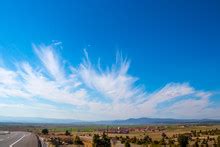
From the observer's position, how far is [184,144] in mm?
50625

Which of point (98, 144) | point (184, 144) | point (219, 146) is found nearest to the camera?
point (98, 144)

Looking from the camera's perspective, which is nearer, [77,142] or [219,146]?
[219,146]

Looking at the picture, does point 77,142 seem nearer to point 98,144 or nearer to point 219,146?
point 98,144

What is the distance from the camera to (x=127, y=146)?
156 feet

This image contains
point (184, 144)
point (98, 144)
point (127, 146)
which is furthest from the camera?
point (184, 144)

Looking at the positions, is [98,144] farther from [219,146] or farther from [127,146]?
[219,146]

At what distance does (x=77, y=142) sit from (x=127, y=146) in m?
6.84

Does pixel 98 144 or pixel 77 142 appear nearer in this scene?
pixel 98 144

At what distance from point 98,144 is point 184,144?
17343 millimetres

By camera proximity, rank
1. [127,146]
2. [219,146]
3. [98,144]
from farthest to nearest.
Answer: [127,146] < [219,146] < [98,144]

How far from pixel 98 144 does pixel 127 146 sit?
10.3 meters

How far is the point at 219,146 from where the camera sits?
43.0 m

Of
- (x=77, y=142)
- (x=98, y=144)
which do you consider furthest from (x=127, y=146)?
(x=98, y=144)

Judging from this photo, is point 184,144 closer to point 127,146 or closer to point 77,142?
point 127,146
